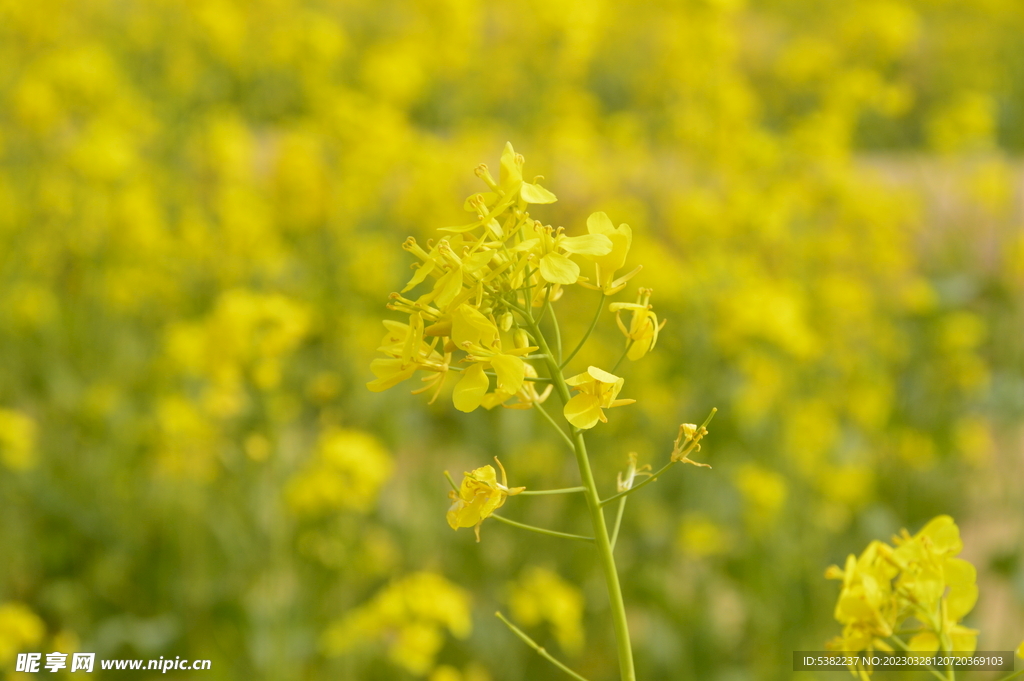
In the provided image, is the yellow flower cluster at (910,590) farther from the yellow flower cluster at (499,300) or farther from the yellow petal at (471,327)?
the yellow petal at (471,327)

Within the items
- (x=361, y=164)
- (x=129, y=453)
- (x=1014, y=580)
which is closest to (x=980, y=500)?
(x=1014, y=580)

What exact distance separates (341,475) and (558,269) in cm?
182

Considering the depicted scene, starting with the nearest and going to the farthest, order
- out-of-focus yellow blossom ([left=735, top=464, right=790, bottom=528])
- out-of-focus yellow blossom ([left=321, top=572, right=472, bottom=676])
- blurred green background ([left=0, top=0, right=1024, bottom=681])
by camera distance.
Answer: out-of-focus yellow blossom ([left=321, top=572, right=472, bottom=676]) < blurred green background ([left=0, top=0, right=1024, bottom=681]) < out-of-focus yellow blossom ([left=735, top=464, right=790, bottom=528])

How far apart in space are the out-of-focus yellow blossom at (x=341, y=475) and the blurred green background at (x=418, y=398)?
0.4 inches

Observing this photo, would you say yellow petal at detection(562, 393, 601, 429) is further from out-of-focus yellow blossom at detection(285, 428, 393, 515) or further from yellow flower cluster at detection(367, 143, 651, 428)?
out-of-focus yellow blossom at detection(285, 428, 393, 515)

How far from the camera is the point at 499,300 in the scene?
33.9 inches

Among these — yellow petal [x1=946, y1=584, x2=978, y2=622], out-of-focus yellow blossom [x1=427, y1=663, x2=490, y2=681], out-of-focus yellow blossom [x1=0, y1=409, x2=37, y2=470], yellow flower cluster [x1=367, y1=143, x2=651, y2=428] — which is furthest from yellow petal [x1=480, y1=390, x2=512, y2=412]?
out-of-focus yellow blossom [x1=0, y1=409, x2=37, y2=470]

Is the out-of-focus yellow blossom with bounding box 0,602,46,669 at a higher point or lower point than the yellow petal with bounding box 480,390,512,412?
lower

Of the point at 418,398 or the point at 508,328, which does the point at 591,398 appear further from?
the point at 418,398

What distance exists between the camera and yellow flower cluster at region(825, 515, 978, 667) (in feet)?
3.18

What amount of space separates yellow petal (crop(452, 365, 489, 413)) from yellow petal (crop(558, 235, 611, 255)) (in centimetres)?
15

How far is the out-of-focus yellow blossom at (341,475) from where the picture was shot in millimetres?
2467

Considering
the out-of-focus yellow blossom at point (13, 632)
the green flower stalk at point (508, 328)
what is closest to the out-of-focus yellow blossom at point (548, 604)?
the out-of-focus yellow blossom at point (13, 632)

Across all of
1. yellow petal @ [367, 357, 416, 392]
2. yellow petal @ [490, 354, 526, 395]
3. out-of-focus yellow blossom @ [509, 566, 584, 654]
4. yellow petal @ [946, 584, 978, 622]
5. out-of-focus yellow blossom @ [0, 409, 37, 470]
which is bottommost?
out-of-focus yellow blossom @ [0, 409, 37, 470]
